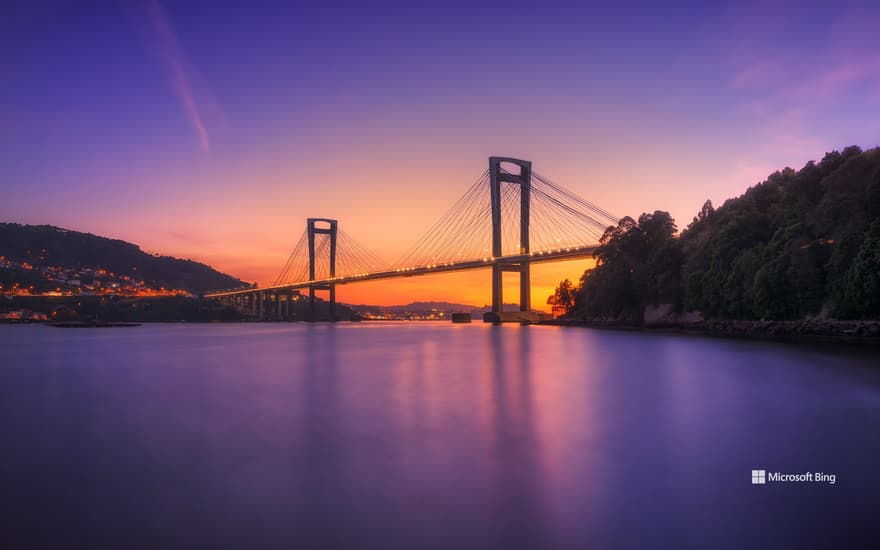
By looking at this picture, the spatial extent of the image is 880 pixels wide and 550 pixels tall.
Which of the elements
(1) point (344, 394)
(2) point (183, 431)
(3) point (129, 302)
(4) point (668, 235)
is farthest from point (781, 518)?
(3) point (129, 302)

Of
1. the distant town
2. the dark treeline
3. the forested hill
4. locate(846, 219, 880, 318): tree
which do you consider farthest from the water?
the forested hill

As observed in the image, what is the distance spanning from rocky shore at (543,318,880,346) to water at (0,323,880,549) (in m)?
11.3

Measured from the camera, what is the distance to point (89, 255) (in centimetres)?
12244

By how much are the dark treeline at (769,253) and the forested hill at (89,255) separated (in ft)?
363

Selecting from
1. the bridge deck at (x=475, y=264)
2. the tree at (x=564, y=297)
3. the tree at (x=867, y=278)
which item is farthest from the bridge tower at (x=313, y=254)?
the tree at (x=867, y=278)

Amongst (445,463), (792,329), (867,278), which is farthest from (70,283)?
(867,278)

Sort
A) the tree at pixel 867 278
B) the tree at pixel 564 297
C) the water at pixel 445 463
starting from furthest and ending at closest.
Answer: the tree at pixel 564 297
the tree at pixel 867 278
the water at pixel 445 463

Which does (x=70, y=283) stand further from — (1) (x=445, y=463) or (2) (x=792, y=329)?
(1) (x=445, y=463)

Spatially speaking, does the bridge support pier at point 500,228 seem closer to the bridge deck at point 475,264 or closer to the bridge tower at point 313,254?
the bridge deck at point 475,264

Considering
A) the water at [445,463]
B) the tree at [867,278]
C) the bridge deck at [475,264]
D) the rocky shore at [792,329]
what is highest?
the bridge deck at [475,264]

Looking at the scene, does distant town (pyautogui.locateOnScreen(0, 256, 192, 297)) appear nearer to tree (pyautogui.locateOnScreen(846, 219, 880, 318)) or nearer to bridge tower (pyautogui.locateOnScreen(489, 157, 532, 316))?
bridge tower (pyautogui.locateOnScreen(489, 157, 532, 316))

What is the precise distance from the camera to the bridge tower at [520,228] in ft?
161

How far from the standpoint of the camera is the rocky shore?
21.6m

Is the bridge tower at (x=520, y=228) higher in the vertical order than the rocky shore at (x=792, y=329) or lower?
higher
